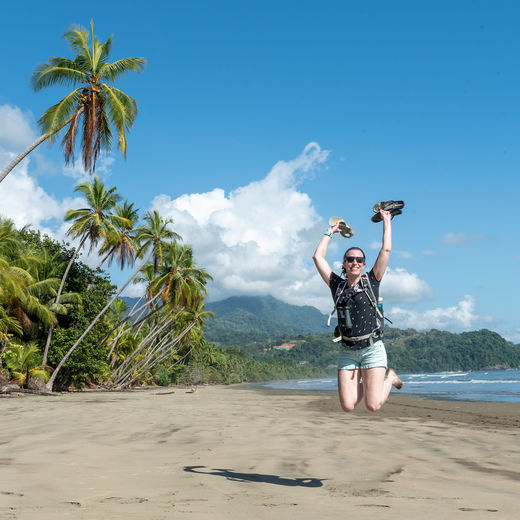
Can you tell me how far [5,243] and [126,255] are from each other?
945 cm

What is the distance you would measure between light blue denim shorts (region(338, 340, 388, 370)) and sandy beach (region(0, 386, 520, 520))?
1028mm

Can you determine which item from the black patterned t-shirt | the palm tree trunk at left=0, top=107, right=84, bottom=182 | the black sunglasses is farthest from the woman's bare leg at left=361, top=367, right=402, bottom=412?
the palm tree trunk at left=0, top=107, right=84, bottom=182

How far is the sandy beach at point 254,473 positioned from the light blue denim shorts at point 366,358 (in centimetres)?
103

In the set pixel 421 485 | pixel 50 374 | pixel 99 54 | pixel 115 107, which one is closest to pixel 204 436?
pixel 421 485

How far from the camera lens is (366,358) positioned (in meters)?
4.72

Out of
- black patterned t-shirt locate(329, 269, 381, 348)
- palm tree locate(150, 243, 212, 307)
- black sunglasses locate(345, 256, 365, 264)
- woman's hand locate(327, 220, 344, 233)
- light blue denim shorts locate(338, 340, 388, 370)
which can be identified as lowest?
light blue denim shorts locate(338, 340, 388, 370)

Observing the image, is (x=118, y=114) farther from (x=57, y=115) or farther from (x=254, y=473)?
(x=254, y=473)

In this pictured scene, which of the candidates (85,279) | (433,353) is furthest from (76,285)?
(433,353)

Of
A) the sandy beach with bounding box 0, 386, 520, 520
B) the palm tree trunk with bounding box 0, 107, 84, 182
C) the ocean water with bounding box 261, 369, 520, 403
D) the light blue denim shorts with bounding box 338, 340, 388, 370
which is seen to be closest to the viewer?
the sandy beach with bounding box 0, 386, 520, 520

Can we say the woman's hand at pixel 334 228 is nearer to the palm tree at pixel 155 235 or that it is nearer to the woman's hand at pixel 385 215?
the woman's hand at pixel 385 215

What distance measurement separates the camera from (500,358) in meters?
155

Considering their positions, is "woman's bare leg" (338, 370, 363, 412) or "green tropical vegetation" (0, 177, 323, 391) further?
"green tropical vegetation" (0, 177, 323, 391)

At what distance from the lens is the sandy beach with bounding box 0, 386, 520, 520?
363 centimetres

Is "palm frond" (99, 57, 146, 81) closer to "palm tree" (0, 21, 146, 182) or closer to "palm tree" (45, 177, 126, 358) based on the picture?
"palm tree" (0, 21, 146, 182)
